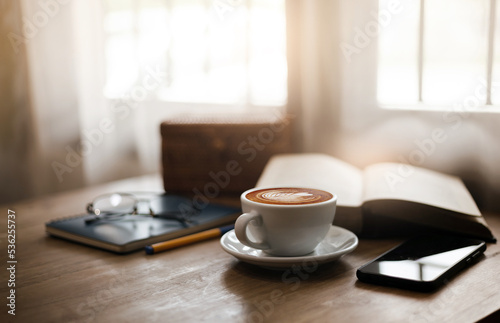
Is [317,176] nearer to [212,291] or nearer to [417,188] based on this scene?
[417,188]

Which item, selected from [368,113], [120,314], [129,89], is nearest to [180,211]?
[120,314]

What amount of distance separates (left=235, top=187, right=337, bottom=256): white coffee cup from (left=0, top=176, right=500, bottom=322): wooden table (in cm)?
3

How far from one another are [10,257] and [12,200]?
104 centimetres

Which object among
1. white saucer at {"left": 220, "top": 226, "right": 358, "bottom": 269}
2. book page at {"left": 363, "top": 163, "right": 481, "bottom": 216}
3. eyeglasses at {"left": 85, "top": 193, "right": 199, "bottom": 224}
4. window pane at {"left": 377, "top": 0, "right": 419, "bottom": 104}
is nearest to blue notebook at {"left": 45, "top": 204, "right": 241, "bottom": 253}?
eyeglasses at {"left": 85, "top": 193, "right": 199, "bottom": 224}

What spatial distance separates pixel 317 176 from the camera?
0.94 metres

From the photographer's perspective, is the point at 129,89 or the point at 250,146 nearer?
the point at 250,146

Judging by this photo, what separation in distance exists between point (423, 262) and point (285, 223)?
0.18 meters

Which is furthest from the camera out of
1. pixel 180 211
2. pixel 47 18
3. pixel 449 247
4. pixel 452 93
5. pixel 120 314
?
pixel 47 18

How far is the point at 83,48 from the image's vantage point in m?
1.66

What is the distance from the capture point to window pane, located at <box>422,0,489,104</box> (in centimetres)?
103

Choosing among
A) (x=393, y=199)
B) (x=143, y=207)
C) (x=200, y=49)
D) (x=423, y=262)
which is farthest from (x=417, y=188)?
(x=200, y=49)

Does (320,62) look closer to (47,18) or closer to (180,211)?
(180,211)

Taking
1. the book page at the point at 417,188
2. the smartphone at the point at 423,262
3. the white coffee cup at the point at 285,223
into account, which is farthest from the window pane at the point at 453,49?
the white coffee cup at the point at 285,223

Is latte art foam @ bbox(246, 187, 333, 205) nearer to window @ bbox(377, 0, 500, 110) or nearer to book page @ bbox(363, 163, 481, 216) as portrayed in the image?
book page @ bbox(363, 163, 481, 216)
